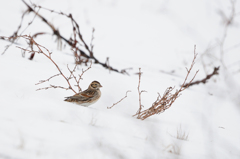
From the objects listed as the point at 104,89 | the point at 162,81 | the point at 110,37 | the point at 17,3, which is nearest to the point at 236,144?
the point at 104,89

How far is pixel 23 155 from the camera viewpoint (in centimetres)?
169

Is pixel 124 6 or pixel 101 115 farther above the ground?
pixel 124 6

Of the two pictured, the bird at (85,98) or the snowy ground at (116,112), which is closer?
the snowy ground at (116,112)

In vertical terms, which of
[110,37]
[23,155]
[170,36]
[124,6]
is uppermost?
[124,6]

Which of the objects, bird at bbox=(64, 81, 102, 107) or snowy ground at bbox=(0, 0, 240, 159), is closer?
snowy ground at bbox=(0, 0, 240, 159)

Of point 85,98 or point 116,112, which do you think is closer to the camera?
point 116,112

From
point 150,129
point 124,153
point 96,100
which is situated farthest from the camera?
point 96,100

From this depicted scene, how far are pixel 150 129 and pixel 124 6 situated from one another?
8.24 metres

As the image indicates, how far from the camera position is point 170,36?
837 cm

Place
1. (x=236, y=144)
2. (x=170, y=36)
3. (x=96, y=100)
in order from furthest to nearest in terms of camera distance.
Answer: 1. (x=170, y=36)
2. (x=96, y=100)
3. (x=236, y=144)

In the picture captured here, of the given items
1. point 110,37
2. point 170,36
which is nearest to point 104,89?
point 110,37

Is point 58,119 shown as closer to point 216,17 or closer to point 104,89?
point 104,89

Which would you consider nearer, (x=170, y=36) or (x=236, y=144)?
(x=236, y=144)

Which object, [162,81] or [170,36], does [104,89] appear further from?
[170,36]
